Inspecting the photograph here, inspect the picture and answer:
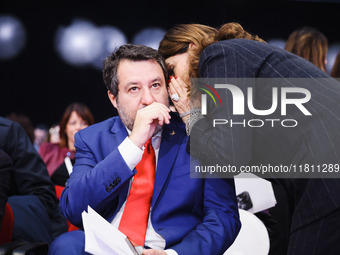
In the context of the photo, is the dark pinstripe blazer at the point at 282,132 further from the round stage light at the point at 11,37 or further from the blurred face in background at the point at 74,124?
the round stage light at the point at 11,37

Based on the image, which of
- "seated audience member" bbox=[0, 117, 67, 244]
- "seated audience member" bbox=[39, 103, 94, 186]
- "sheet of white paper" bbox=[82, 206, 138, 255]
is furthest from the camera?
"seated audience member" bbox=[39, 103, 94, 186]

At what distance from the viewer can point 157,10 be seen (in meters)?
6.69

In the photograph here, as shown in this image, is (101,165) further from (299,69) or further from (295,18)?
(295,18)

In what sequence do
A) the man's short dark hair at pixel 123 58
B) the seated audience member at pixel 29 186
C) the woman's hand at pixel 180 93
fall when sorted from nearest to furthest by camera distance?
the woman's hand at pixel 180 93 → the man's short dark hair at pixel 123 58 → the seated audience member at pixel 29 186

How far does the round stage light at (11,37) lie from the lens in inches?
261

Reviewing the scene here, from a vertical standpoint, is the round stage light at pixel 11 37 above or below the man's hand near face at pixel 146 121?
→ below

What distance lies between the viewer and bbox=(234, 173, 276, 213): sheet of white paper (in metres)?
2.55

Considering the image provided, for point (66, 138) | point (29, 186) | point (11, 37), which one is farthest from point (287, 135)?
point (11, 37)

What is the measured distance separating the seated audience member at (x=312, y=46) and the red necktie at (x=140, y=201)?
1640 mm

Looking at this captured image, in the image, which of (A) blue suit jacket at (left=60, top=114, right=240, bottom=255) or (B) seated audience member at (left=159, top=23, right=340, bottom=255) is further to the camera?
(A) blue suit jacket at (left=60, top=114, right=240, bottom=255)

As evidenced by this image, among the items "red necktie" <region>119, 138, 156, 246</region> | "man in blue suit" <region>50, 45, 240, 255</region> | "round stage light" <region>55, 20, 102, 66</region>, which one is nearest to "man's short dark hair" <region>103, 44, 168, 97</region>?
"man in blue suit" <region>50, 45, 240, 255</region>

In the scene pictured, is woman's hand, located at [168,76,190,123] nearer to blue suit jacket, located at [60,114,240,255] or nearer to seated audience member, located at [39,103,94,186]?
blue suit jacket, located at [60,114,240,255]

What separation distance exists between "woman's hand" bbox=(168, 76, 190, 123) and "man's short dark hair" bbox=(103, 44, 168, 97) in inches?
2.8
